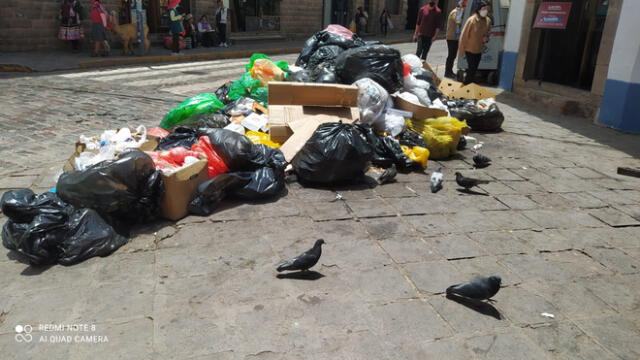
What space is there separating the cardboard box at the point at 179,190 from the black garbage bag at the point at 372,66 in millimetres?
2768

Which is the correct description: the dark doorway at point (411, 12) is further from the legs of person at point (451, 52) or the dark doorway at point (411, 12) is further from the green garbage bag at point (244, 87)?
the green garbage bag at point (244, 87)

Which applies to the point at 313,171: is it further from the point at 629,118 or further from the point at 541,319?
the point at 629,118

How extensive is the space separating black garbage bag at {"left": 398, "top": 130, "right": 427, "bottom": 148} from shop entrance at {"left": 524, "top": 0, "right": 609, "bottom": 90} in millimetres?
5099

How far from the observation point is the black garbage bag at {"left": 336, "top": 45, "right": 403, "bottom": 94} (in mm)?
5984

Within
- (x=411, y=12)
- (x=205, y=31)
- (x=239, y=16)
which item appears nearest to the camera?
(x=205, y=31)

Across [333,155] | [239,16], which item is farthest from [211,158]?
[239,16]

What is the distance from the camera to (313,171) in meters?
4.45

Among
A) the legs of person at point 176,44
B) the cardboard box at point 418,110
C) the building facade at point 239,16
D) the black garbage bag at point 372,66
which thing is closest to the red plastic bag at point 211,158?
the black garbage bag at point 372,66

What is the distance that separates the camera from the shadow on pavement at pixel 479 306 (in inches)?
110

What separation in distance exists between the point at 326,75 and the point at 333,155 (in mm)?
2132

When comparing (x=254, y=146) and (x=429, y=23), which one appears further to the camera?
(x=429, y=23)

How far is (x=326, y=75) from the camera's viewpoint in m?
6.17

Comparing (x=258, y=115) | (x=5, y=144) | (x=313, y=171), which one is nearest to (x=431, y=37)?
(x=258, y=115)

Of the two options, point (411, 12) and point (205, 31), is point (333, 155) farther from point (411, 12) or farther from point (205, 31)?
point (411, 12)
